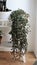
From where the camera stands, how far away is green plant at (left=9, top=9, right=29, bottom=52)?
10.2ft

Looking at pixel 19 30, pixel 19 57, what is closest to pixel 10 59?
pixel 19 57

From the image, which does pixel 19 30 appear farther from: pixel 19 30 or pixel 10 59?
pixel 10 59

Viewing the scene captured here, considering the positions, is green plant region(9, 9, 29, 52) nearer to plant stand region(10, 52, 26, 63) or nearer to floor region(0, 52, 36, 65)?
plant stand region(10, 52, 26, 63)

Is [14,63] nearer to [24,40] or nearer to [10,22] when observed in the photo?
[24,40]

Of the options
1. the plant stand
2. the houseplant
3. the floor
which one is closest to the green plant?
the houseplant

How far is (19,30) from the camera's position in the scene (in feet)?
10.2

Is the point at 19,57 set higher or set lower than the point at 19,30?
lower

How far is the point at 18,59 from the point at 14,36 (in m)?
0.51

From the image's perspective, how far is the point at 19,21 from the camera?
123 inches

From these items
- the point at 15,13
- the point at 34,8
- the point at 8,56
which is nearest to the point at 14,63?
the point at 8,56

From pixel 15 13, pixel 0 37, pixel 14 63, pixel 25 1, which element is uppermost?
pixel 25 1

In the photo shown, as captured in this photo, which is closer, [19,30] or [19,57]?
[19,30]

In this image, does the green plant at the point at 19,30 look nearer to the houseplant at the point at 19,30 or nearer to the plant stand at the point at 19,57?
the houseplant at the point at 19,30

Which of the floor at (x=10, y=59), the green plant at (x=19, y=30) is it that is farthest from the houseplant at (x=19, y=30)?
the floor at (x=10, y=59)
